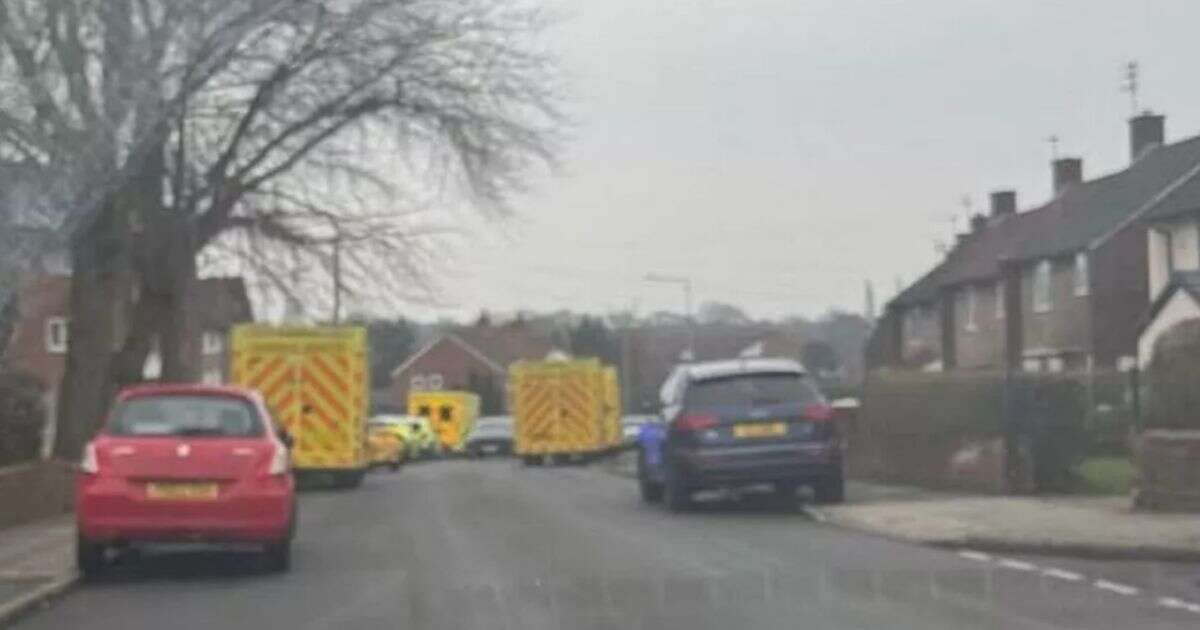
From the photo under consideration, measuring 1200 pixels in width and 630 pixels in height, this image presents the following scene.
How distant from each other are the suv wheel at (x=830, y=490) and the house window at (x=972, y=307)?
4168cm

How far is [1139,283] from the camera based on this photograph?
5425 cm

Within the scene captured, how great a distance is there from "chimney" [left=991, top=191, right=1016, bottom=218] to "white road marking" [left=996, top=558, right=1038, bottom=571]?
5586 centimetres

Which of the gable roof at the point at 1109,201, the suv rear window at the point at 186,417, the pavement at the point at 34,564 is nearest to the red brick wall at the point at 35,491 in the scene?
the pavement at the point at 34,564

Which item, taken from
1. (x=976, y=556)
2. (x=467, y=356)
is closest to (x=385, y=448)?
(x=976, y=556)

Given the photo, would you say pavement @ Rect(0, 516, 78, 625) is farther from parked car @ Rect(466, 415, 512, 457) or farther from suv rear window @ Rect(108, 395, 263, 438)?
parked car @ Rect(466, 415, 512, 457)

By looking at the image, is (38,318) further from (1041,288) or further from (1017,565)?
(1017,565)

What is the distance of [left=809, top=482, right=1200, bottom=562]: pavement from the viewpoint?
18.0m

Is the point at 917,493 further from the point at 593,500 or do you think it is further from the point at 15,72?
the point at 15,72

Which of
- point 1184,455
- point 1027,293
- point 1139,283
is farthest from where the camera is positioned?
point 1027,293

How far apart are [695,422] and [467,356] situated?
335 feet

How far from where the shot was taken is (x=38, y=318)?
43.2 m

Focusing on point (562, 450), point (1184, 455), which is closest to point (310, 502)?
point (1184, 455)

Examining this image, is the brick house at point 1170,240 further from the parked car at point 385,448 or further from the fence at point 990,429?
the parked car at point 385,448

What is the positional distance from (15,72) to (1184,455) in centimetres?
1207
